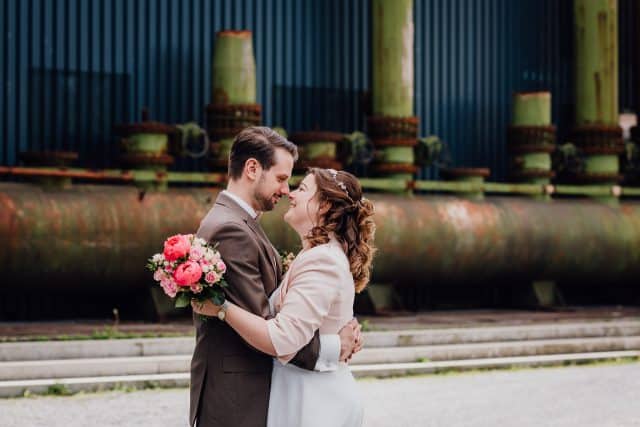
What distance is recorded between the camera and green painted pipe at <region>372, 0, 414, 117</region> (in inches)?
567

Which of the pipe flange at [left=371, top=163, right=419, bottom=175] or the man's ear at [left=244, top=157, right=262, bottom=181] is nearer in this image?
the man's ear at [left=244, top=157, right=262, bottom=181]

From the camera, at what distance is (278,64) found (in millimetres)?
15219

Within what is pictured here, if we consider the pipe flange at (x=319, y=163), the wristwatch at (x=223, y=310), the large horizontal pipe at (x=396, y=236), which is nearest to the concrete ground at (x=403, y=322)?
the large horizontal pipe at (x=396, y=236)

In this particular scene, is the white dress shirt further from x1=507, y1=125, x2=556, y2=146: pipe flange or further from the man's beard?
x1=507, y1=125, x2=556, y2=146: pipe flange

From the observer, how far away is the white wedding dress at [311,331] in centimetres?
370

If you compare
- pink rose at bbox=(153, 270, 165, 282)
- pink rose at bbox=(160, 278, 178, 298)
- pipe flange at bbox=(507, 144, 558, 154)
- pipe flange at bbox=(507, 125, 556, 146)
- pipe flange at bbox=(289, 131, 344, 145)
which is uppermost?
pipe flange at bbox=(507, 125, 556, 146)

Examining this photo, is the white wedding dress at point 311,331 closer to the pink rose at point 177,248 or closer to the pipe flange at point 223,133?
the pink rose at point 177,248

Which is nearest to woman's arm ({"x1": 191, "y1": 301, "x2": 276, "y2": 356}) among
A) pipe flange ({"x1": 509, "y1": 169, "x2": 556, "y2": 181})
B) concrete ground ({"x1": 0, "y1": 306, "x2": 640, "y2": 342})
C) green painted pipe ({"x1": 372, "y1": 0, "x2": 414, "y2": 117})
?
concrete ground ({"x1": 0, "y1": 306, "x2": 640, "y2": 342})

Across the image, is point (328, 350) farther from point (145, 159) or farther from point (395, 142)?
point (395, 142)

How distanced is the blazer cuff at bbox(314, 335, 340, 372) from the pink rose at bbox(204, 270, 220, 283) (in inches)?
18.8

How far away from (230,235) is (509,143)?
1269 cm

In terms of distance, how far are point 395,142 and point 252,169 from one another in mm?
10345

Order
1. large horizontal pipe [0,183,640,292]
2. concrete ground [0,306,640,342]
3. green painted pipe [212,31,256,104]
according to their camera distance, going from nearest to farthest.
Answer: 1. concrete ground [0,306,640,342]
2. large horizontal pipe [0,183,640,292]
3. green painted pipe [212,31,256,104]

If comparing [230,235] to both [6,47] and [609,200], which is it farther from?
[609,200]
